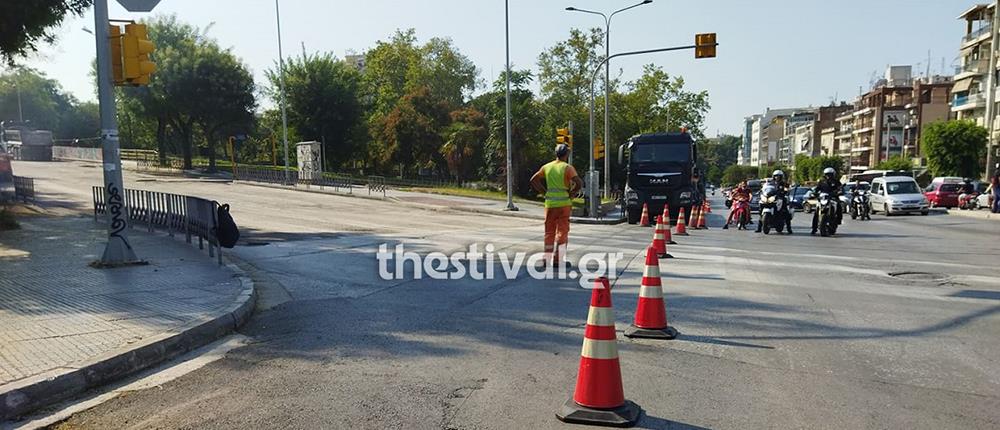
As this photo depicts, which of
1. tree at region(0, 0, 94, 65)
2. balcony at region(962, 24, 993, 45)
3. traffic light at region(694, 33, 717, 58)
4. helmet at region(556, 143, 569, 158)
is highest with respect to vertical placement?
balcony at region(962, 24, 993, 45)

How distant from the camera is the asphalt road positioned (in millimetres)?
4070

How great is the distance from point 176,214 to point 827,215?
51.4ft

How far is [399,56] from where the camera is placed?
68.6m

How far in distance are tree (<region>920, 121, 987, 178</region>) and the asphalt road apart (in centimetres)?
4472

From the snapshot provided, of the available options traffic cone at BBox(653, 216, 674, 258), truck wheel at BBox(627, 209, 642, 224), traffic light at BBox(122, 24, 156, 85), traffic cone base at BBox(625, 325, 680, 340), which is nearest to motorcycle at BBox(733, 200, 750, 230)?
truck wheel at BBox(627, 209, 642, 224)

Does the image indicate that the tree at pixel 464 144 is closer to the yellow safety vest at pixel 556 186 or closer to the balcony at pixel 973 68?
the yellow safety vest at pixel 556 186

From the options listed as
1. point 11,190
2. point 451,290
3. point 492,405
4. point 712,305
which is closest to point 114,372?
point 492,405

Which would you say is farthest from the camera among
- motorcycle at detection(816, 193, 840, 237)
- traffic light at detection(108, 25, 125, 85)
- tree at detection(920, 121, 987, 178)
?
tree at detection(920, 121, 987, 178)

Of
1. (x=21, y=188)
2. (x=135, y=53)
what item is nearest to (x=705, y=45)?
(x=135, y=53)

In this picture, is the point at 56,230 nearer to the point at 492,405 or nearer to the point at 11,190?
the point at 11,190

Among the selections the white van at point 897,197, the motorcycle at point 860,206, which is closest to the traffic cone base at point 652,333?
the motorcycle at point 860,206

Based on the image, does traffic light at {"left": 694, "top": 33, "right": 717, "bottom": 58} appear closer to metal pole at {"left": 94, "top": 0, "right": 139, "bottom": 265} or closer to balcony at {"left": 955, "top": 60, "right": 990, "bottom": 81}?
metal pole at {"left": 94, "top": 0, "right": 139, "bottom": 265}

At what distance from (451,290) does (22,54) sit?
44.2 feet

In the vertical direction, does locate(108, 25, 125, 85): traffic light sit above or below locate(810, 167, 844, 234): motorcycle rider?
above
